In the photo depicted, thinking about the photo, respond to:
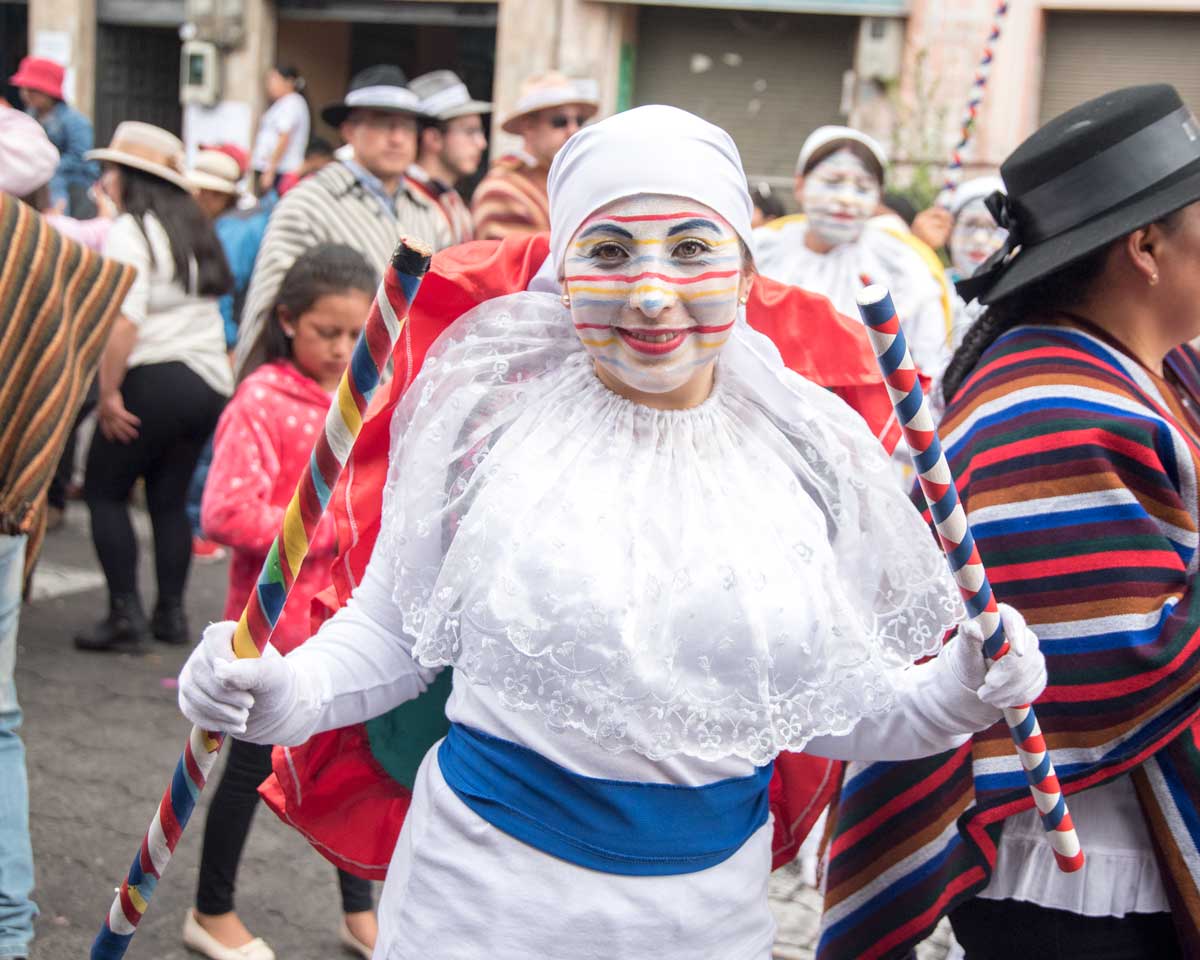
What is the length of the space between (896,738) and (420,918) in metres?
0.70

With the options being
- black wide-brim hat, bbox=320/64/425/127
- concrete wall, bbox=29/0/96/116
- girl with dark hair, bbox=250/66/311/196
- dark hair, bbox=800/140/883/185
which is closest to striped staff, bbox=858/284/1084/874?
dark hair, bbox=800/140/883/185

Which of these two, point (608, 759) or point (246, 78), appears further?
point (246, 78)

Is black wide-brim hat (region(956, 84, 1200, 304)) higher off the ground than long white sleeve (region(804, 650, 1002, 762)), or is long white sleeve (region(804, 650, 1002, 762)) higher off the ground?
black wide-brim hat (region(956, 84, 1200, 304))

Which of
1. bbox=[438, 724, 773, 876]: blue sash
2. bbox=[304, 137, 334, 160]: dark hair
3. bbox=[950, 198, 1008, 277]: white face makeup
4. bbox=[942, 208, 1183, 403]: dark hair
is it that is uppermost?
bbox=[304, 137, 334, 160]: dark hair

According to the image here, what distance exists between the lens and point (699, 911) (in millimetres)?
1996

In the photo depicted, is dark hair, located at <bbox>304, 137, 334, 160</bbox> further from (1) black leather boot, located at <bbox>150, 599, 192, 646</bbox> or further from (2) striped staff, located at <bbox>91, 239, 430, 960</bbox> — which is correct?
(2) striped staff, located at <bbox>91, 239, 430, 960</bbox>

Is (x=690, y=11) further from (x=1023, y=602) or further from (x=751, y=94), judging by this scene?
Result: (x=1023, y=602)

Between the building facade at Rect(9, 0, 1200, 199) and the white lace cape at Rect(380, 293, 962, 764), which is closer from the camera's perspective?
the white lace cape at Rect(380, 293, 962, 764)

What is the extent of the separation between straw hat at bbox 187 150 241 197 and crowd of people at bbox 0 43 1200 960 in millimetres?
5717

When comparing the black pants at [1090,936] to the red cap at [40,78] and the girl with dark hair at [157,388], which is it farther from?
the red cap at [40,78]

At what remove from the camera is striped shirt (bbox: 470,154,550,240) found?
5145mm

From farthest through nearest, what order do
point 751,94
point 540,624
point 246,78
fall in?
1. point 246,78
2. point 751,94
3. point 540,624

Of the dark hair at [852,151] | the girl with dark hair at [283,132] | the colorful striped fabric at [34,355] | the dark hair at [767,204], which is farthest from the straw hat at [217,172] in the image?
the colorful striped fabric at [34,355]

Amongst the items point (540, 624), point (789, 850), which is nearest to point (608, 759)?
→ point (540, 624)
